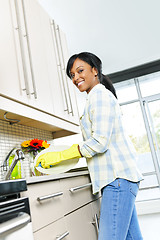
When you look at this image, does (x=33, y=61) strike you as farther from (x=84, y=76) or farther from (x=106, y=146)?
(x=106, y=146)

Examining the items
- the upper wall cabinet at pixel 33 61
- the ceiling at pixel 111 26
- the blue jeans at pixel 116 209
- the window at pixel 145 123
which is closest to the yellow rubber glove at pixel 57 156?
the blue jeans at pixel 116 209

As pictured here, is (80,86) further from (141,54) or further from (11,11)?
(141,54)

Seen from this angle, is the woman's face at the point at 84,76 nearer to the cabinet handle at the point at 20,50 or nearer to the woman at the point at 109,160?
the woman at the point at 109,160

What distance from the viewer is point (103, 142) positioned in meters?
1.25

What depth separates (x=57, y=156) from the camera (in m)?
1.41

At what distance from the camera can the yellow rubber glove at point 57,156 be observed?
1.34 meters

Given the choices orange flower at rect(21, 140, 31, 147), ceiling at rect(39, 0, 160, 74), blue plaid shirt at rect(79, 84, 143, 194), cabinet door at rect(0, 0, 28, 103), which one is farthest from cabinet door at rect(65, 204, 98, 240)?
ceiling at rect(39, 0, 160, 74)

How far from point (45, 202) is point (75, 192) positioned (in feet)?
1.25

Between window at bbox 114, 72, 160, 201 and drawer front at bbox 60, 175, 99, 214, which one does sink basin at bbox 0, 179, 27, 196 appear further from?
window at bbox 114, 72, 160, 201

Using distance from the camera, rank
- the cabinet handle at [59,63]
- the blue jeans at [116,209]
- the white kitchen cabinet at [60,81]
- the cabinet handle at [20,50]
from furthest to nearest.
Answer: the cabinet handle at [59,63] < the white kitchen cabinet at [60,81] < the cabinet handle at [20,50] < the blue jeans at [116,209]

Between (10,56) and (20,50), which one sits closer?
(10,56)

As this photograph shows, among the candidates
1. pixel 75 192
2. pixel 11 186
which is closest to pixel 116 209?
pixel 75 192

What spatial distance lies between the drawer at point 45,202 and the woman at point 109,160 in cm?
19

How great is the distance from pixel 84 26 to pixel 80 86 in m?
2.03
